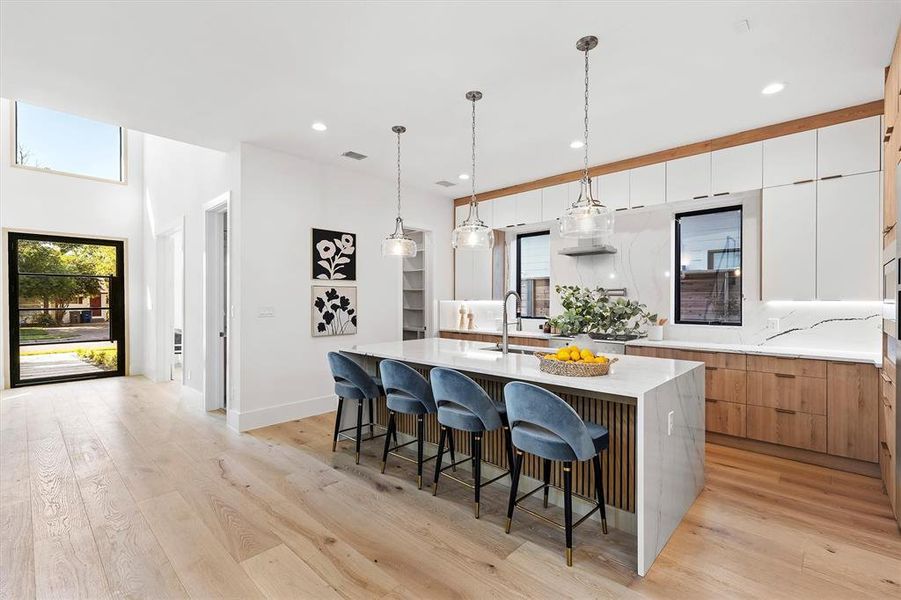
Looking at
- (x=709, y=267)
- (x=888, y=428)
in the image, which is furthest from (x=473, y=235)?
(x=888, y=428)

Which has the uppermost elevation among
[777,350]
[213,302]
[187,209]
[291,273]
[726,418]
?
[187,209]

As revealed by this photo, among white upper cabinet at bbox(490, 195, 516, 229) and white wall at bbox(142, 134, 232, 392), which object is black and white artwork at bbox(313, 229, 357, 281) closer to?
white wall at bbox(142, 134, 232, 392)

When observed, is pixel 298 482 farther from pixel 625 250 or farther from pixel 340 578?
pixel 625 250

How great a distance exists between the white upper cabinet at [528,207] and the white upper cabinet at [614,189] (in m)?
0.84

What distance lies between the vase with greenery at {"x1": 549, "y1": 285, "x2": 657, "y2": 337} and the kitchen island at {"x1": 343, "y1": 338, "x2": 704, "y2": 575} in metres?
1.18

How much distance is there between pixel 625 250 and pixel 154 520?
15.9 feet

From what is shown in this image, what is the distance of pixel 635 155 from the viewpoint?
462cm

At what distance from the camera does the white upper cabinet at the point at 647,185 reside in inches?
177

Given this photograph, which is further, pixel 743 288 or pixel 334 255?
pixel 334 255

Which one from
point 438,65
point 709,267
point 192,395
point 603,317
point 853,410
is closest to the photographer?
point 438,65

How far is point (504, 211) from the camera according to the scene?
6023mm

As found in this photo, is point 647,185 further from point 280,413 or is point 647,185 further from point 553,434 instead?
point 280,413

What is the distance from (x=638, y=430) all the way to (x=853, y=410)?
2476mm

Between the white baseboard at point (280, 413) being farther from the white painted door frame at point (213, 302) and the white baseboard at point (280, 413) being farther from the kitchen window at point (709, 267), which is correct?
the kitchen window at point (709, 267)
